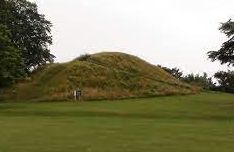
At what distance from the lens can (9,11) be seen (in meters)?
88.6

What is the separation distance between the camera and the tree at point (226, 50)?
63.4 meters

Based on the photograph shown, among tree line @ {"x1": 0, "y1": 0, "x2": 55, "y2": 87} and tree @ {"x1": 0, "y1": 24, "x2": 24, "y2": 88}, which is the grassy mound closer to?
tree line @ {"x1": 0, "y1": 0, "x2": 55, "y2": 87}

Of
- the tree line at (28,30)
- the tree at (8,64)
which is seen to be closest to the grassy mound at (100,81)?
the tree line at (28,30)

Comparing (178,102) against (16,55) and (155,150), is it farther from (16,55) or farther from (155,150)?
(155,150)

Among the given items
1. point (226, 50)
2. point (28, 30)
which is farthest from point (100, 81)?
point (226, 50)

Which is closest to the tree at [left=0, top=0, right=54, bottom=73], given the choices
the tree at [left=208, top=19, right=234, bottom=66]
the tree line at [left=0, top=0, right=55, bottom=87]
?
the tree line at [left=0, top=0, right=55, bottom=87]

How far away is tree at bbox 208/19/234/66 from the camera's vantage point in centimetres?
6344

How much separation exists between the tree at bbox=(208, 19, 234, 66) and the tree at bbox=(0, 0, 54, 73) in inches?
1390

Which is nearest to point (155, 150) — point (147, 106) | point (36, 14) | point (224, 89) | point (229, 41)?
point (147, 106)

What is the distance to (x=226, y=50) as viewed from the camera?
212 feet

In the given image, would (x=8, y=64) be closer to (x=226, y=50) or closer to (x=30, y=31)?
(x=226, y=50)

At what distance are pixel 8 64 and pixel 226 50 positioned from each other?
22.8 meters

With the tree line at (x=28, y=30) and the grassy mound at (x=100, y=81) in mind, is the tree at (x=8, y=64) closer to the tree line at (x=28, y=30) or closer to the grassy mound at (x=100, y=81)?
the grassy mound at (x=100, y=81)

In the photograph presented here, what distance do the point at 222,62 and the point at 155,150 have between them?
1797 inches
